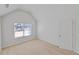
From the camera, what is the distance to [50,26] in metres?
1.31

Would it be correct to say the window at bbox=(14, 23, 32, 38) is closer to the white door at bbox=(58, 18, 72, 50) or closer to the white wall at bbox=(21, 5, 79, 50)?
the white wall at bbox=(21, 5, 79, 50)

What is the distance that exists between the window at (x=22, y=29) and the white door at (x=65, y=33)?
0.38 m

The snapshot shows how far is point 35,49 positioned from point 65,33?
0.42 meters

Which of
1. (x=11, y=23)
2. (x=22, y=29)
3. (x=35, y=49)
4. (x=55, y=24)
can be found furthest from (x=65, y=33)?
(x=11, y=23)

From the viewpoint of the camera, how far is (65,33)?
4.22 feet

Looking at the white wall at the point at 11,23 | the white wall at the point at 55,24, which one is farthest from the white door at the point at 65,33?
the white wall at the point at 11,23

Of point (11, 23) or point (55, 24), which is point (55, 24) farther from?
point (11, 23)

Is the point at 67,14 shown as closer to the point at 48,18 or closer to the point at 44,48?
the point at 48,18

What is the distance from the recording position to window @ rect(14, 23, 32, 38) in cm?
129

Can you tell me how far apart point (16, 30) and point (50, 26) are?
0.43 metres

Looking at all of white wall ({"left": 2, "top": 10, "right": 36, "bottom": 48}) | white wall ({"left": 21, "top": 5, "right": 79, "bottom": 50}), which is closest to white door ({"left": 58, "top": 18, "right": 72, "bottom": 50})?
white wall ({"left": 21, "top": 5, "right": 79, "bottom": 50})

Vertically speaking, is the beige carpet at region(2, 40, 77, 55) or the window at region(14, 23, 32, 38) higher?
the window at region(14, 23, 32, 38)

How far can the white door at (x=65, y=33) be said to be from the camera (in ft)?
4.17

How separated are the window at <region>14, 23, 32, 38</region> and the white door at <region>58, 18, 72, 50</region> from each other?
1.24 feet
